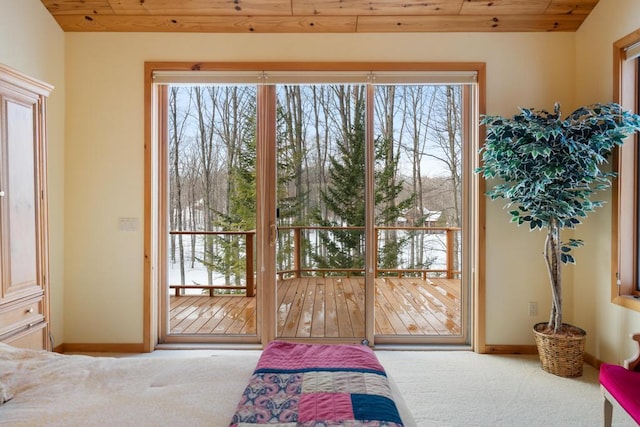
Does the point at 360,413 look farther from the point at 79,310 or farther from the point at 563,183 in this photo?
the point at 79,310

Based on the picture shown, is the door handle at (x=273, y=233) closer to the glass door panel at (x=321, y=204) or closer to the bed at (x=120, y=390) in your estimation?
the glass door panel at (x=321, y=204)

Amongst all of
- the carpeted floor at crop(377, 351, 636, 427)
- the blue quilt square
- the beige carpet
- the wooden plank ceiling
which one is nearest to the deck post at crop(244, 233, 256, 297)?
the beige carpet

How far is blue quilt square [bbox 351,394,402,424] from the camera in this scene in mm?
1044

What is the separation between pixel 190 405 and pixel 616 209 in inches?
118

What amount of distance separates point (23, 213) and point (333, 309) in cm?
230

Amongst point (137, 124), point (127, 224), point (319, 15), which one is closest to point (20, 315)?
point (127, 224)

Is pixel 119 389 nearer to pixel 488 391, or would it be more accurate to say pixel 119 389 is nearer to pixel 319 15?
pixel 488 391

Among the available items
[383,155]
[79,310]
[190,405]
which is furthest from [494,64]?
[79,310]

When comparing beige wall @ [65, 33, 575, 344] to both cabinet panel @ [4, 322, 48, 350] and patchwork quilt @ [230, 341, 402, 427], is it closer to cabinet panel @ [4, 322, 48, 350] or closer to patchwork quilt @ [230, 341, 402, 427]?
cabinet panel @ [4, 322, 48, 350]

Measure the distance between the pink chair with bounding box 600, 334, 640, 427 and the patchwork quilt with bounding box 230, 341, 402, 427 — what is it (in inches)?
45.6

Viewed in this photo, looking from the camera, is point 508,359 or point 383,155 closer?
point 508,359

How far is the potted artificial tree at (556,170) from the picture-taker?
2.39 m

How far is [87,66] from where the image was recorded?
304 centimetres

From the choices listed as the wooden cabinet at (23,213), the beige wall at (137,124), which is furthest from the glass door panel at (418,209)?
the wooden cabinet at (23,213)
